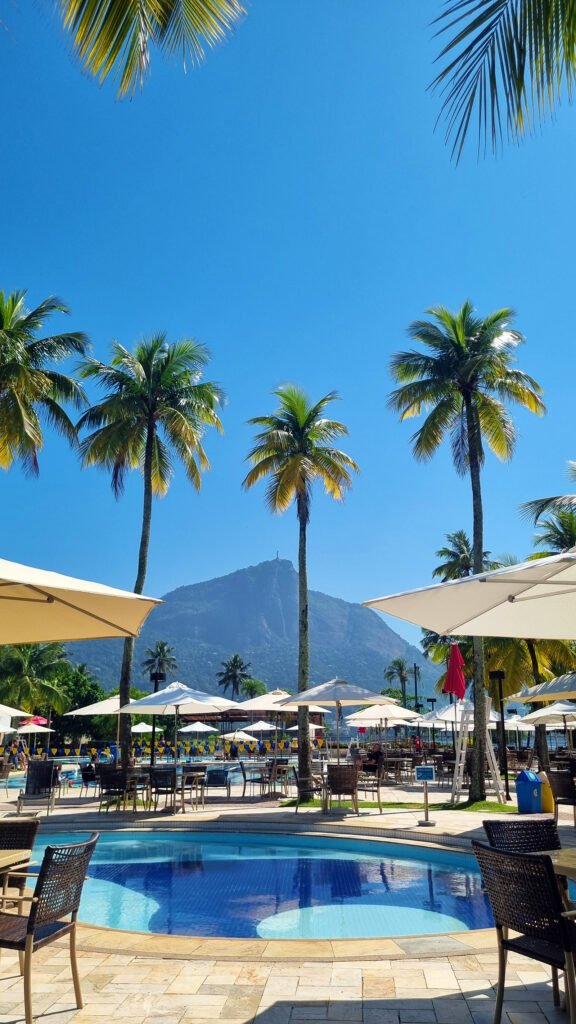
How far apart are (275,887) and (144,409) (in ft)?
38.7

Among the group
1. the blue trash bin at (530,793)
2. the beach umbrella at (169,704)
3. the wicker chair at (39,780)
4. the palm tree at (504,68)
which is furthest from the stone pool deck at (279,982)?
the beach umbrella at (169,704)

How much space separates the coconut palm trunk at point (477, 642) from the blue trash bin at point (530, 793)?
4.20m

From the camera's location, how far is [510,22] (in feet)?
11.6

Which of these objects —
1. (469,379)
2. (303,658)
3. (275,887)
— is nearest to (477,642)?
(303,658)

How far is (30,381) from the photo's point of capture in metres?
14.6

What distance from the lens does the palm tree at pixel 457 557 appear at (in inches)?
1411

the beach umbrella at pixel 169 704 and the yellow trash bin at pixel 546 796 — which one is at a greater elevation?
the beach umbrella at pixel 169 704

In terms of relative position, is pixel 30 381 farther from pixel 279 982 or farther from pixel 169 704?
pixel 279 982

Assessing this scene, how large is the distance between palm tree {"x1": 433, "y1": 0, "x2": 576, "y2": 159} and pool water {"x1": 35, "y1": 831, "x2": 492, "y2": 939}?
706cm

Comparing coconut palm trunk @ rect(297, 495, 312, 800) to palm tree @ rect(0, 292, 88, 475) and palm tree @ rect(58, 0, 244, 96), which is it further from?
palm tree @ rect(58, 0, 244, 96)

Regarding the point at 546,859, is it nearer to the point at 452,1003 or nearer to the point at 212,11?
the point at 452,1003

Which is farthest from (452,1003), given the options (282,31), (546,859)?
(282,31)

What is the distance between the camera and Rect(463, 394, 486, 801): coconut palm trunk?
15.2 meters

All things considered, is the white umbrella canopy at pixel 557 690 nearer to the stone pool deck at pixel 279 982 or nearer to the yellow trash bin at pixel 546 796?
the yellow trash bin at pixel 546 796
